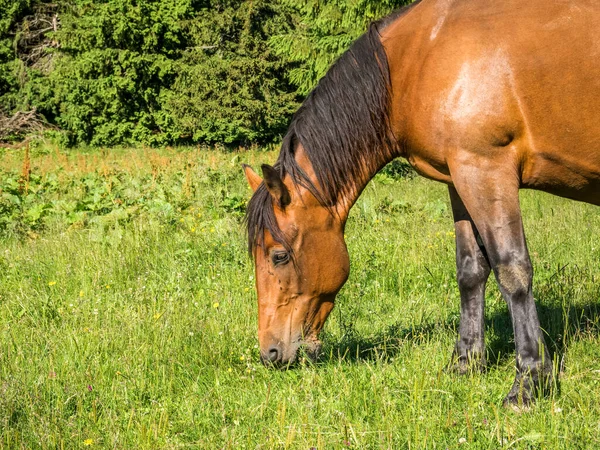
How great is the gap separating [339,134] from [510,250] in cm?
114

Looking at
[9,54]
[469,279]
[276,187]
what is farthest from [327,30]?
[9,54]

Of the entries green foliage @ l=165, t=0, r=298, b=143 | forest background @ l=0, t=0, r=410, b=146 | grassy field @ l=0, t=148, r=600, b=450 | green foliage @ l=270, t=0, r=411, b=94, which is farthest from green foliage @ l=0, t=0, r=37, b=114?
grassy field @ l=0, t=148, r=600, b=450

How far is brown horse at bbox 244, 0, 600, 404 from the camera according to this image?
3.37 m

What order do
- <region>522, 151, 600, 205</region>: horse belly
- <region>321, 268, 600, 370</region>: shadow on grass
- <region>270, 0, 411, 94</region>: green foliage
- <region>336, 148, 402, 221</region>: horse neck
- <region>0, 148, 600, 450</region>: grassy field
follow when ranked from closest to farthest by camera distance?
1. <region>0, 148, 600, 450</region>: grassy field
2. <region>522, 151, 600, 205</region>: horse belly
3. <region>336, 148, 402, 221</region>: horse neck
4. <region>321, 268, 600, 370</region>: shadow on grass
5. <region>270, 0, 411, 94</region>: green foliage

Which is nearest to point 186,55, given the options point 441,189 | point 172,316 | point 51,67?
point 51,67

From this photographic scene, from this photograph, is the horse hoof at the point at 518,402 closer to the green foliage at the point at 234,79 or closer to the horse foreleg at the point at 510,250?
the horse foreleg at the point at 510,250

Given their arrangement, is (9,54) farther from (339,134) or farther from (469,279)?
(469,279)

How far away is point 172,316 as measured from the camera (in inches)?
183

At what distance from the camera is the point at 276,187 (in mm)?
3654

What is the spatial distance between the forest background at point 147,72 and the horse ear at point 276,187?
20.9 meters

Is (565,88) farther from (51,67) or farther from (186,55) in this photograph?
(51,67)

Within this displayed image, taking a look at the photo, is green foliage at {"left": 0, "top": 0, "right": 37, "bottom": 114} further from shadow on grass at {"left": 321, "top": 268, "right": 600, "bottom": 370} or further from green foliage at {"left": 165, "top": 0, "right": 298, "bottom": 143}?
shadow on grass at {"left": 321, "top": 268, "right": 600, "bottom": 370}

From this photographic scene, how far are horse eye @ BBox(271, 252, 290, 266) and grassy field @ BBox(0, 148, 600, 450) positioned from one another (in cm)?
61

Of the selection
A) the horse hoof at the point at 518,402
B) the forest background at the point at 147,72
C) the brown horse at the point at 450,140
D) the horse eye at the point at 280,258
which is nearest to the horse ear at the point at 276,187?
the brown horse at the point at 450,140
